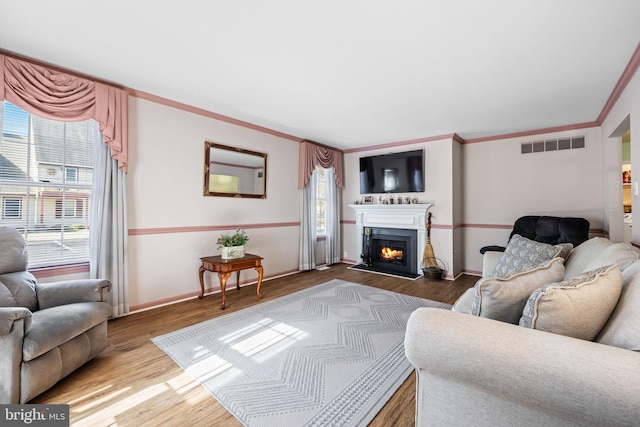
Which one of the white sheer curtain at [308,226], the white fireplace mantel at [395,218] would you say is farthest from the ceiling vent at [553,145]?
the white sheer curtain at [308,226]

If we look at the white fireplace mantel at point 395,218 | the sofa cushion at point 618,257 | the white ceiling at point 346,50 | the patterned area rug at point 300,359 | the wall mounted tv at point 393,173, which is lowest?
the patterned area rug at point 300,359

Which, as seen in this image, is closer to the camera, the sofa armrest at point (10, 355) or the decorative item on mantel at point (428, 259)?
the sofa armrest at point (10, 355)

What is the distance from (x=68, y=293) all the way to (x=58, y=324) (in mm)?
425

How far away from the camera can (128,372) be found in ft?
6.17

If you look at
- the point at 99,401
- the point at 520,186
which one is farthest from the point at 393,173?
the point at 99,401

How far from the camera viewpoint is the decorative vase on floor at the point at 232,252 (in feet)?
10.9

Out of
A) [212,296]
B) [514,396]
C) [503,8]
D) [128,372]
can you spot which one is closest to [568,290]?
[514,396]

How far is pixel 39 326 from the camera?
5.24 ft

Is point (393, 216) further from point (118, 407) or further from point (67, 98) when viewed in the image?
point (67, 98)

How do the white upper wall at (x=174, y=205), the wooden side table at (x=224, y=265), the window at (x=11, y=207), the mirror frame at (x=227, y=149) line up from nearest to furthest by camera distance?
the window at (x=11, y=207), the white upper wall at (x=174, y=205), the wooden side table at (x=224, y=265), the mirror frame at (x=227, y=149)

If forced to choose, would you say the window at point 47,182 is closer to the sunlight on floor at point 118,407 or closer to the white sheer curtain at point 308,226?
the sunlight on floor at point 118,407

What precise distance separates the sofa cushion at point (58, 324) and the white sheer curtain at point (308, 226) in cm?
316

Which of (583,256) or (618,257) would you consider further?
(583,256)

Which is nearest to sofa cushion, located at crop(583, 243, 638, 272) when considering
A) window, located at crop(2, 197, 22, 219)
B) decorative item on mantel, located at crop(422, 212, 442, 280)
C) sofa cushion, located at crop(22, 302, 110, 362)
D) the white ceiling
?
the white ceiling
